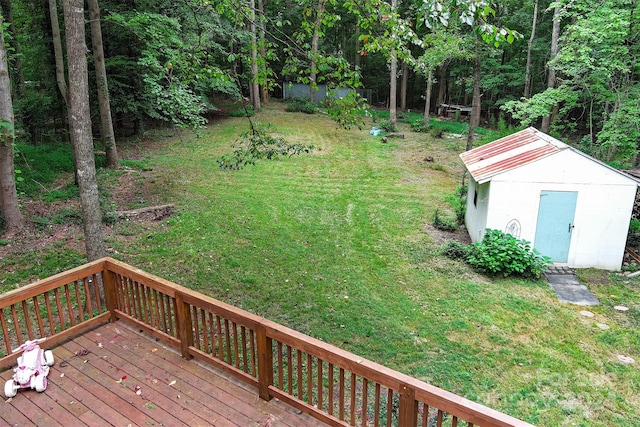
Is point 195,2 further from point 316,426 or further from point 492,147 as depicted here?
point 492,147

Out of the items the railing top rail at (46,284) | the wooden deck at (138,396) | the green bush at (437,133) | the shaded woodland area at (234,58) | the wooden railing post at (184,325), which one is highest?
the shaded woodland area at (234,58)

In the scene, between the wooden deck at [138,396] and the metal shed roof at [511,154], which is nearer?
the wooden deck at [138,396]

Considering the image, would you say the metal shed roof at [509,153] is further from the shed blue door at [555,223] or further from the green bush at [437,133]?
the green bush at [437,133]

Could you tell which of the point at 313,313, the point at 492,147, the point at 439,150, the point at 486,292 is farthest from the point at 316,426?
the point at 439,150

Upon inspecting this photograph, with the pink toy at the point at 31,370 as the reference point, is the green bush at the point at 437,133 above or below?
above

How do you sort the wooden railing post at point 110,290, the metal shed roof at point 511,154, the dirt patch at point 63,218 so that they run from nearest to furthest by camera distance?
the wooden railing post at point 110,290 → the dirt patch at point 63,218 → the metal shed roof at point 511,154

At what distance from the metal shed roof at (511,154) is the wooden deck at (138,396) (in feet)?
22.1

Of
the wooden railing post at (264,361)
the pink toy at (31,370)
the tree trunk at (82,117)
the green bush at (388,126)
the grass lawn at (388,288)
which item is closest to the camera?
the wooden railing post at (264,361)

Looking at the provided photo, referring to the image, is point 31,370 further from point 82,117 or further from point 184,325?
point 82,117

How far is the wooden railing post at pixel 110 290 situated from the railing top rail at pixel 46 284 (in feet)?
0.27

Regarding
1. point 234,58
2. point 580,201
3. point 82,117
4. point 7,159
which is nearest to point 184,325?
point 82,117

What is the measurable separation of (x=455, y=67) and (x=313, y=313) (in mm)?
26308

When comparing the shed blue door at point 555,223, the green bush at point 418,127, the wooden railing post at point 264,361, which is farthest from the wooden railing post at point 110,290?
the green bush at point 418,127

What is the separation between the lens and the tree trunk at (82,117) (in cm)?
514
